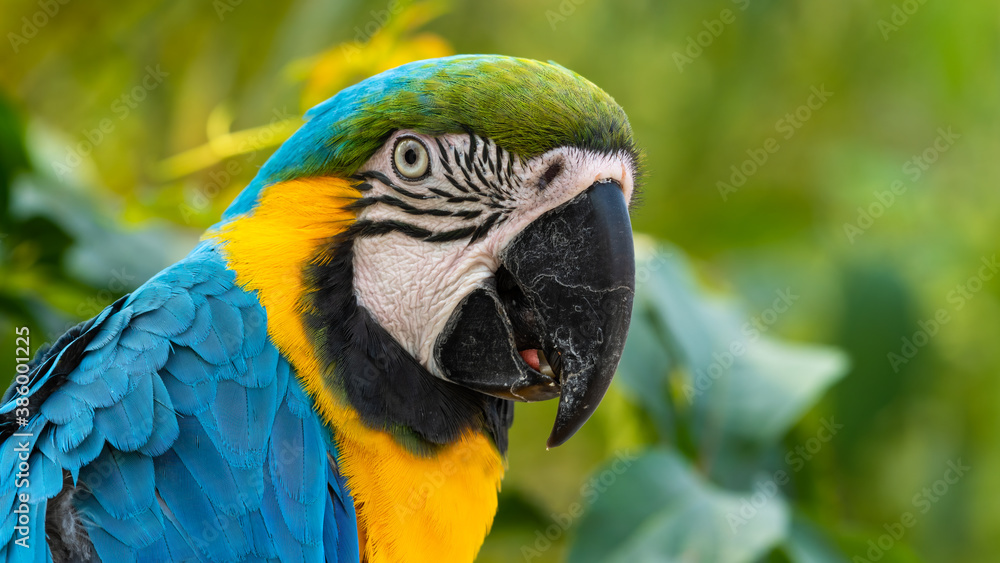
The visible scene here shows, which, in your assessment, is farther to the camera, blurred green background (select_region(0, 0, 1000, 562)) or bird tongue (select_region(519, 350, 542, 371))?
blurred green background (select_region(0, 0, 1000, 562))

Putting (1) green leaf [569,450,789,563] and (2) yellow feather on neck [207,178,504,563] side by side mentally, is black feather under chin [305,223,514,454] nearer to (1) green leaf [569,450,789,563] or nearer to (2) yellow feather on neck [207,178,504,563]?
(2) yellow feather on neck [207,178,504,563]

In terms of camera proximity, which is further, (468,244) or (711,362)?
(711,362)

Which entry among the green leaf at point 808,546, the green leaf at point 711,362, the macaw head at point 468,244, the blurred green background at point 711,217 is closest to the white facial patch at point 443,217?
the macaw head at point 468,244

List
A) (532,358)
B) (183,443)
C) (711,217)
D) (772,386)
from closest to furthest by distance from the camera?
(183,443)
(532,358)
(772,386)
(711,217)

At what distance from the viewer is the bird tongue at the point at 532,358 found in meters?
1.25

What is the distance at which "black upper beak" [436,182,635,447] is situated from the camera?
1.17 m

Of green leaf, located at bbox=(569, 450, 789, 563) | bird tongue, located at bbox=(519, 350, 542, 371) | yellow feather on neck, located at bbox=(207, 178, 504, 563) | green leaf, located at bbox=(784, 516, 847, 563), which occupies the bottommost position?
green leaf, located at bbox=(569, 450, 789, 563)

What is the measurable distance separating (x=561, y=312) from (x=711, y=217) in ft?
6.47

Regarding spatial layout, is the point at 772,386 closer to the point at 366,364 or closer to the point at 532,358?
the point at 532,358

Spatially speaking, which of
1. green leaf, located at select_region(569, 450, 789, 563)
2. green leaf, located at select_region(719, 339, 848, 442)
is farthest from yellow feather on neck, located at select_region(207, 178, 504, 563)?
green leaf, located at select_region(719, 339, 848, 442)

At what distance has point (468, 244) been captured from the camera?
4.03 ft

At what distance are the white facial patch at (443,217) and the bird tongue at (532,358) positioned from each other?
13cm

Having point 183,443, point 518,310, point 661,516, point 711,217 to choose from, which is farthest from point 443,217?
point 711,217

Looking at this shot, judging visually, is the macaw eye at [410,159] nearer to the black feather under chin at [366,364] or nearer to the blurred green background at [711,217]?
the black feather under chin at [366,364]
